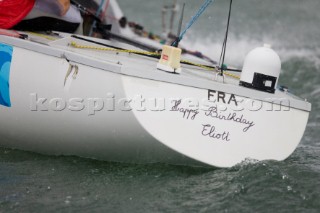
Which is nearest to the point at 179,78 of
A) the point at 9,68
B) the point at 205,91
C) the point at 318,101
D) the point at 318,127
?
the point at 205,91

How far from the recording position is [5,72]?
4.36 m

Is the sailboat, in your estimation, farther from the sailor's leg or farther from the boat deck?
the sailor's leg

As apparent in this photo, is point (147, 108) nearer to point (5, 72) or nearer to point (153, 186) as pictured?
point (153, 186)

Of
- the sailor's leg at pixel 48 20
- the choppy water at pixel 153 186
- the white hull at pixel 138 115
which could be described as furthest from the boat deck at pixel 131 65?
the choppy water at pixel 153 186

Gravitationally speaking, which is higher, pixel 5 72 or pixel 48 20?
pixel 48 20

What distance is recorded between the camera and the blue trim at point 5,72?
4324mm

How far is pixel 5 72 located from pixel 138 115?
107 centimetres

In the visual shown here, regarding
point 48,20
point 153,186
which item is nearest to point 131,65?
point 153,186

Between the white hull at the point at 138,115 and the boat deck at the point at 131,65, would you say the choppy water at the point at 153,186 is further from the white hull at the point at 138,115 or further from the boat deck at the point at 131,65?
the boat deck at the point at 131,65

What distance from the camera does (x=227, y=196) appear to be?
3.72 meters

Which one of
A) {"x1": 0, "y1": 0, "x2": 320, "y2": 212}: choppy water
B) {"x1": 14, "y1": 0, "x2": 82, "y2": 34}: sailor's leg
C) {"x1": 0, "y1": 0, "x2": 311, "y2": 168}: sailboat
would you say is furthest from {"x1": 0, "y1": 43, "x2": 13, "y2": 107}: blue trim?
{"x1": 14, "y1": 0, "x2": 82, "y2": 34}: sailor's leg

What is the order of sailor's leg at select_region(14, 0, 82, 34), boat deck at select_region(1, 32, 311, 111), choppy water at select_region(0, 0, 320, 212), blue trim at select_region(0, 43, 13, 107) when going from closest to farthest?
choppy water at select_region(0, 0, 320, 212)
boat deck at select_region(1, 32, 311, 111)
blue trim at select_region(0, 43, 13, 107)
sailor's leg at select_region(14, 0, 82, 34)

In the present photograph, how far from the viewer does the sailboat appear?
3.95 metres

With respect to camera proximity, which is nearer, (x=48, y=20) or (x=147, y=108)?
(x=147, y=108)
